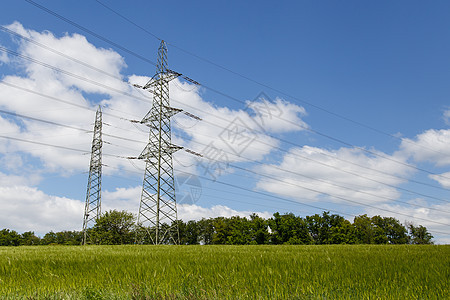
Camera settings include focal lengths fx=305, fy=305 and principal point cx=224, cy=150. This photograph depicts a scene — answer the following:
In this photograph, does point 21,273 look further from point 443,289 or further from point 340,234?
point 340,234

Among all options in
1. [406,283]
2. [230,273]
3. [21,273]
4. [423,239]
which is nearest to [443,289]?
[406,283]

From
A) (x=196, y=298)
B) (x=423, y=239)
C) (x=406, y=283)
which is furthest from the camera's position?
(x=423, y=239)

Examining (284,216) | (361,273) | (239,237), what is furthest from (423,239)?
(361,273)

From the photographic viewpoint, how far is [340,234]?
8369 centimetres

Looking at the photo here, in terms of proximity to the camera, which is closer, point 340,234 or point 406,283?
point 406,283

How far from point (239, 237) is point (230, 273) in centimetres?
8983

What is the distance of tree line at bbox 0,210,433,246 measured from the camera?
2864 inches

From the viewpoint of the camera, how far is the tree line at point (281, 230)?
72.8m

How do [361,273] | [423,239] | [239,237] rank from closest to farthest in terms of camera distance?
[361,273]
[239,237]
[423,239]

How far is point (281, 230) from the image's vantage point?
89.0 metres

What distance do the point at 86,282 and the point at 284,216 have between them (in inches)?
3702

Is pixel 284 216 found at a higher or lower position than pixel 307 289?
higher

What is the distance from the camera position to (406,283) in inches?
145

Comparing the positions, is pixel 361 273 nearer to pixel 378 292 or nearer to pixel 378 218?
pixel 378 292
